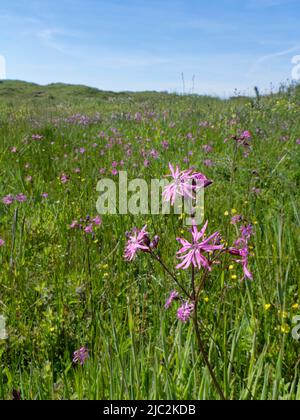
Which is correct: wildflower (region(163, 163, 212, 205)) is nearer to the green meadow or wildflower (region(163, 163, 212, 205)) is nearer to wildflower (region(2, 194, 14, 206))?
the green meadow

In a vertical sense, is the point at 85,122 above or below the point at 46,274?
above

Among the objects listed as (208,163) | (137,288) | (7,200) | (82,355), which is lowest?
(82,355)

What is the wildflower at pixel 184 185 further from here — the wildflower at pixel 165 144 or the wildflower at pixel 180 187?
the wildflower at pixel 165 144

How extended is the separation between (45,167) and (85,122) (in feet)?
13.4

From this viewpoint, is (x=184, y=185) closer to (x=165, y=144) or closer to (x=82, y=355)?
(x=82, y=355)

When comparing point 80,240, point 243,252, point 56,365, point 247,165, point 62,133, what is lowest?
→ point 56,365

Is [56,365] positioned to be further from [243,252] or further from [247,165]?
[247,165]

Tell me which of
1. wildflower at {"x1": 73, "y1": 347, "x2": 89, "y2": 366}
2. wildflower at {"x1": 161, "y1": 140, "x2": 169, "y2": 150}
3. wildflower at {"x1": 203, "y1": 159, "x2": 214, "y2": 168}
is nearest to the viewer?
wildflower at {"x1": 73, "y1": 347, "x2": 89, "y2": 366}

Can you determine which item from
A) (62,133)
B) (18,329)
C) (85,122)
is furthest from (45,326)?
(85,122)

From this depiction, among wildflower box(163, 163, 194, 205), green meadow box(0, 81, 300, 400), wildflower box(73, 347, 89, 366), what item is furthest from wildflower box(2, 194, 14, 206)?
wildflower box(163, 163, 194, 205)

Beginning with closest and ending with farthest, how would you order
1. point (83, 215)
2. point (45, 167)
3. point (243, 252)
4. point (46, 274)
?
point (243, 252) < point (46, 274) < point (83, 215) < point (45, 167)

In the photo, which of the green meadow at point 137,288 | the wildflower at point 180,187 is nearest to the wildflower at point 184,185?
the wildflower at point 180,187

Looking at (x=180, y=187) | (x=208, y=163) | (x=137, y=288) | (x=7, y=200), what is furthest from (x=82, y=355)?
(x=208, y=163)

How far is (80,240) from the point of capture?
9.59 feet
